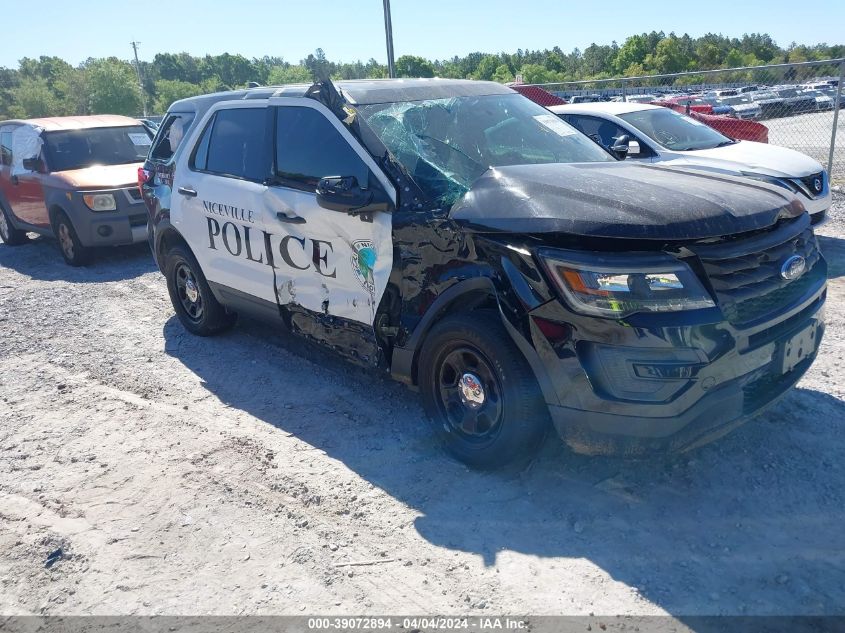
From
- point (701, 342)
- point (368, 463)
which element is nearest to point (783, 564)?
point (701, 342)

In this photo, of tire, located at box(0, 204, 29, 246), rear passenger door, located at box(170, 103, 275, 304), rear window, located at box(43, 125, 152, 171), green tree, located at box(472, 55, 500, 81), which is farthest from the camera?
green tree, located at box(472, 55, 500, 81)

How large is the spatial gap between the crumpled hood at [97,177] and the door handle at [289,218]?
5.48 metres

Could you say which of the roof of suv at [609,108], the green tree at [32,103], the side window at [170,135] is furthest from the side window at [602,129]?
the green tree at [32,103]

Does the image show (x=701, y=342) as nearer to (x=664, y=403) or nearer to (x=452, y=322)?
(x=664, y=403)

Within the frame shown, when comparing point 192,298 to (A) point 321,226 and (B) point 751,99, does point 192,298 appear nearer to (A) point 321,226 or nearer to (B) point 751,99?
(A) point 321,226

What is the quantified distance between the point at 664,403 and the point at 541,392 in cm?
56

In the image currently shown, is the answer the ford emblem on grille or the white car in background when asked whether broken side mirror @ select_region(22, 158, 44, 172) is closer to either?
the white car in background

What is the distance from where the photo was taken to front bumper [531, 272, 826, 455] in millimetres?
2811

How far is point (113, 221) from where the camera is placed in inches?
347

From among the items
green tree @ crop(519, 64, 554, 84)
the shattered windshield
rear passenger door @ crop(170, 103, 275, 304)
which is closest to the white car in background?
the shattered windshield

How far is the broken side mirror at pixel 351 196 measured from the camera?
3.69 m

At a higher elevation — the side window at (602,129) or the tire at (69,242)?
the side window at (602,129)

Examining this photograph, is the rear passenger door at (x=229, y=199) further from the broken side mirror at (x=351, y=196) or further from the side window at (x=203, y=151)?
the broken side mirror at (x=351, y=196)

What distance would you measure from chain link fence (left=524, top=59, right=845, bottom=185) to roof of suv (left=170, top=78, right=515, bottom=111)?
25.6ft
